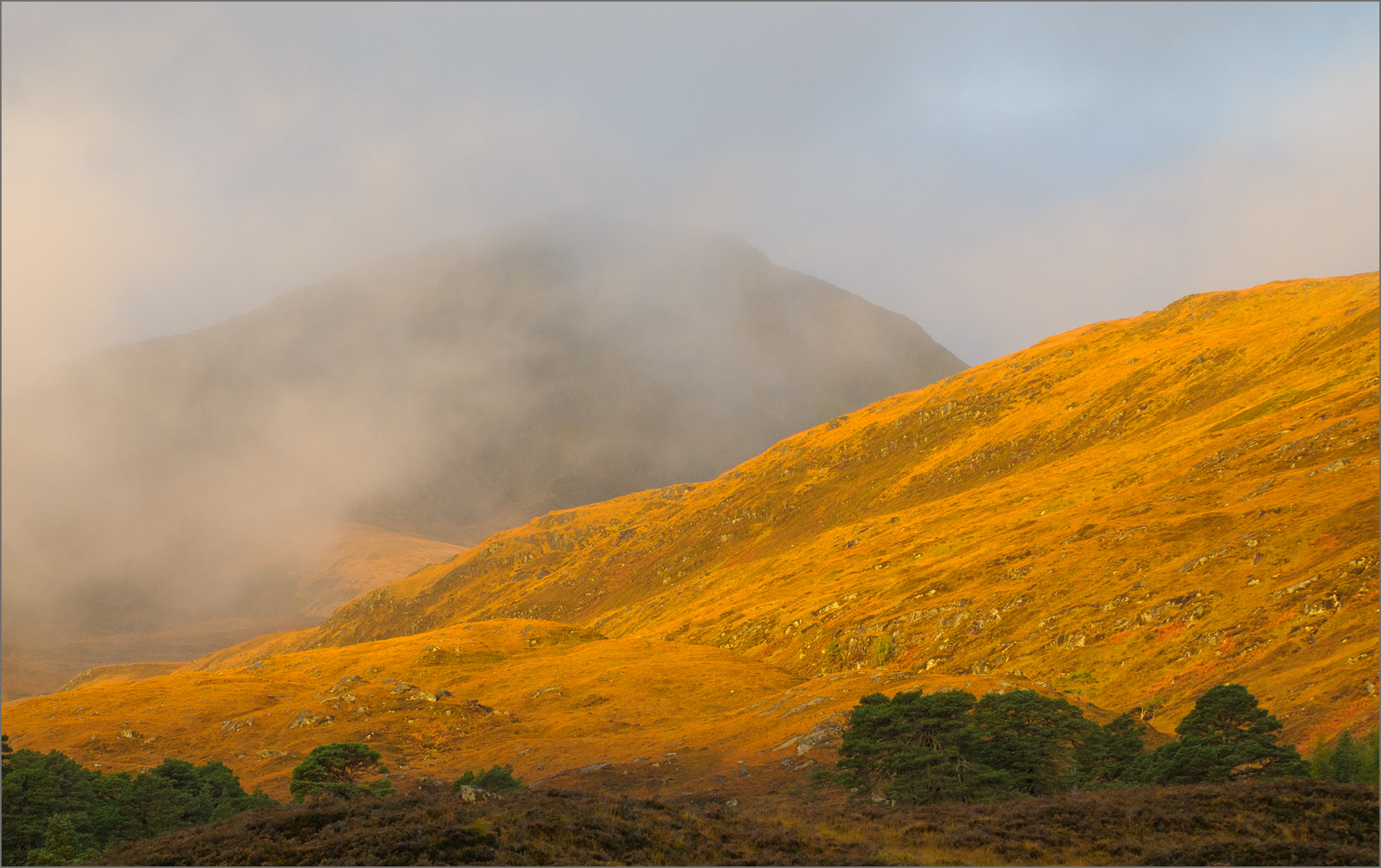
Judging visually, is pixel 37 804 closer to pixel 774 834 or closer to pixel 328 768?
pixel 328 768

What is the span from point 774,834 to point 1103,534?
78.4m

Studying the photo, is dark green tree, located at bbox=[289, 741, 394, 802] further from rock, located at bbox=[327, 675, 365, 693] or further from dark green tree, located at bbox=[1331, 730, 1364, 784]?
dark green tree, located at bbox=[1331, 730, 1364, 784]

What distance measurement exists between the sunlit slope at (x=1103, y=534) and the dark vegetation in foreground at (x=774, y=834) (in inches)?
1060

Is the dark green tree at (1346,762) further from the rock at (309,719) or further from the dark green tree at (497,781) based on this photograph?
the rock at (309,719)

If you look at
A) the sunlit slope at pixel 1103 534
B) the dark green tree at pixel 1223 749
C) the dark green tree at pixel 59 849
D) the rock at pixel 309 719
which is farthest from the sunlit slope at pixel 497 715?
the dark green tree at pixel 59 849

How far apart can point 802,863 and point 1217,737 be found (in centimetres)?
2922

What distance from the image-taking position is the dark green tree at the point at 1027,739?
43.4 meters

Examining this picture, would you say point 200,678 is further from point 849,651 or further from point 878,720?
point 878,720

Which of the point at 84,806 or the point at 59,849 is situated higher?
the point at 84,806

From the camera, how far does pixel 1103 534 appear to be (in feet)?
300

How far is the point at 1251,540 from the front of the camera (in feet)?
246

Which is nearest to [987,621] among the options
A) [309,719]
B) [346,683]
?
[309,719]

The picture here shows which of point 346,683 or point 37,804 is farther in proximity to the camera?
point 346,683

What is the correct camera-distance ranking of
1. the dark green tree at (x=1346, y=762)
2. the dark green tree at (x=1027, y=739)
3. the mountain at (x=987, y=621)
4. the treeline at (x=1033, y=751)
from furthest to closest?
the mountain at (x=987, y=621), the dark green tree at (x=1027, y=739), the treeline at (x=1033, y=751), the dark green tree at (x=1346, y=762)
